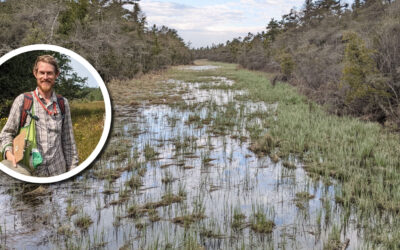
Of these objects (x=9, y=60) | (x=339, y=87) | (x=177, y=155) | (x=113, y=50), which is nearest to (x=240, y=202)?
(x=177, y=155)

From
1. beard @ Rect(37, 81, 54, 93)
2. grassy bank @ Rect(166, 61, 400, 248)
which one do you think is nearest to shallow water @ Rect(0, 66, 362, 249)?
grassy bank @ Rect(166, 61, 400, 248)

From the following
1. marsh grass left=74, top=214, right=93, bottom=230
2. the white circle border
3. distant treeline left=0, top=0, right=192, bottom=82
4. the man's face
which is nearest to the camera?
the man's face

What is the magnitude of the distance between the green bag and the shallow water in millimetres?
1623

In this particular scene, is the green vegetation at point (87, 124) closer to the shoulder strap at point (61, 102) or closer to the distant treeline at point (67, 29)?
the shoulder strap at point (61, 102)

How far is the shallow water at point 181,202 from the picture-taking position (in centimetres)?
359

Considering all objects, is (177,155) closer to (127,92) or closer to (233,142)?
(233,142)

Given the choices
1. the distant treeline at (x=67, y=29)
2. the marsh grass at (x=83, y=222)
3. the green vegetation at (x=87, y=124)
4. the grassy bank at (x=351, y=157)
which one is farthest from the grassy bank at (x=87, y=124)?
the distant treeline at (x=67, y=29)

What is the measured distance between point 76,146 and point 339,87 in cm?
959

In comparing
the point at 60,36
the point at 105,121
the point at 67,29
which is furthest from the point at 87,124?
the point at 67,29

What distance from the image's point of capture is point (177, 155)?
6.85 m

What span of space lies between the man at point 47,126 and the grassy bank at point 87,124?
3 centimetres

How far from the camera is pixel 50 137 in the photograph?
2012 millimetres

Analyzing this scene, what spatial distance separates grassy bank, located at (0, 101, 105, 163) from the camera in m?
2.03

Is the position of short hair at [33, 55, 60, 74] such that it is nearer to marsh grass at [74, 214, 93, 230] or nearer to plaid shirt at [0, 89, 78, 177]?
plaid shirt at [0, 89, 78, 177]
